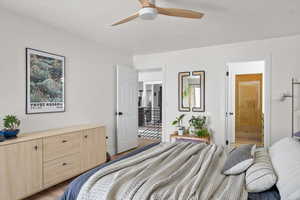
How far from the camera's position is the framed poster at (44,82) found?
9.01ft

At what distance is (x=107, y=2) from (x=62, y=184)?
8.62 feet

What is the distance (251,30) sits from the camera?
315cm

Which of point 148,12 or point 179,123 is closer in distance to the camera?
point 148,12

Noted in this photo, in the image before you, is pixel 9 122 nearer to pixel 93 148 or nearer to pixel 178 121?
pixel 93 148

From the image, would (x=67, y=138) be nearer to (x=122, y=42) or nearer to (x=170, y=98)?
(x=122, y=42)

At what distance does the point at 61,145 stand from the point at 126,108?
2.01 m

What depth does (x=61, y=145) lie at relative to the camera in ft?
8.96

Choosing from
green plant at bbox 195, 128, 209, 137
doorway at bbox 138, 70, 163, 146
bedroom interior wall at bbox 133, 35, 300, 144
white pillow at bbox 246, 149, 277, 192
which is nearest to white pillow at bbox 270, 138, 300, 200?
white pillow at bbox 246, 149, 277, 192

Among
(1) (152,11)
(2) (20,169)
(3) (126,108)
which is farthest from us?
(3) (126,108)

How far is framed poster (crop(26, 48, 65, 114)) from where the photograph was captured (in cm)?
275

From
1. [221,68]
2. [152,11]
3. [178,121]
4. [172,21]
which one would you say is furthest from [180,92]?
[152,11]

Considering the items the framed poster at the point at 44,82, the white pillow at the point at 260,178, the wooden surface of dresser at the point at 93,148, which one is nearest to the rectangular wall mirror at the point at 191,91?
the wooden surface of dresser at the point at 93,148

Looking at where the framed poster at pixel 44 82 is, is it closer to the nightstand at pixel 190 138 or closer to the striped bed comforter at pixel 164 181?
the striped bed comforter at pixel 164 181

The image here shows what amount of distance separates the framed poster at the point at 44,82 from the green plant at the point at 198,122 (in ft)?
8.55
